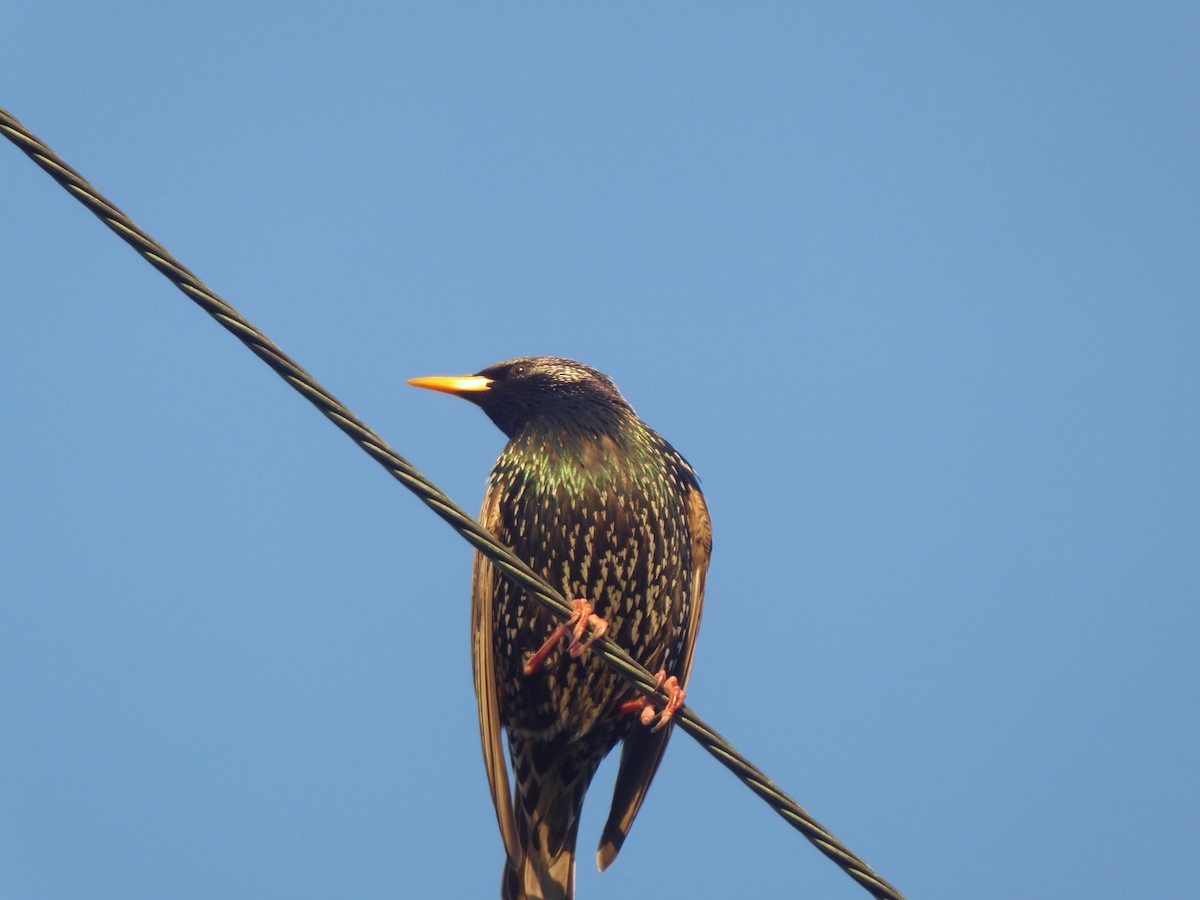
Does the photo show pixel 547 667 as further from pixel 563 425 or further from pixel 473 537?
pixel 473 537

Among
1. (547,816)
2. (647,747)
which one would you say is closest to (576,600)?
(647,747)

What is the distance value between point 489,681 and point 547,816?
2.07 ft

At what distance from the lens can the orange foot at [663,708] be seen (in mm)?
5047

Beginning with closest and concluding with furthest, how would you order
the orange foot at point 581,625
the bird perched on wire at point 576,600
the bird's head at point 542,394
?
the orange foot at point 581,625, the bird perched on wire at point 576,600, the bird's head at point 542,394

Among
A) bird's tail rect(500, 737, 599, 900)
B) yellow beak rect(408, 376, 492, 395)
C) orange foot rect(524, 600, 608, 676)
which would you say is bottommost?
bird's tail rect(500, 737, 599, 900)

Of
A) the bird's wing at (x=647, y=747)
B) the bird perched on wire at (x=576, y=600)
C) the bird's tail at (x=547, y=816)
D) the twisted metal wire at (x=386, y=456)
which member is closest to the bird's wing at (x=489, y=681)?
the bird perched on wire at (x=576, y=600)

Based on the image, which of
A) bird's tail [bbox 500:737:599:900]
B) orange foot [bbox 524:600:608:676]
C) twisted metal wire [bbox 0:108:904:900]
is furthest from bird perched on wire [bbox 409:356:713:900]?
twisted metal wire [bbox 0:108:904:900]

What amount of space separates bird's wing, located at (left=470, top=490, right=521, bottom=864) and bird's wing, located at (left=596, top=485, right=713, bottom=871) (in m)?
0.41

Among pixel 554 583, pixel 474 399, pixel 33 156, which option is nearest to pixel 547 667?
pixel 554 583

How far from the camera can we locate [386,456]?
3645 millimetres

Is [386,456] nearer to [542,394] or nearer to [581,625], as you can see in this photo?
[581,625]

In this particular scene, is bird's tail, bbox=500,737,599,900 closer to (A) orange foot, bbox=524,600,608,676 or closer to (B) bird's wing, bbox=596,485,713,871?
(B) bird's wing, bbox=596,485,713,871

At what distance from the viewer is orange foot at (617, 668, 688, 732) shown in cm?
505

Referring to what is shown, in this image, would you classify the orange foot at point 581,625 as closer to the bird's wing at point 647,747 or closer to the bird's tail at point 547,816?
the bird's wing at point 647,747
